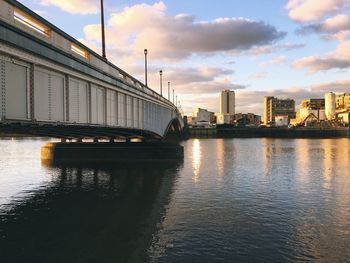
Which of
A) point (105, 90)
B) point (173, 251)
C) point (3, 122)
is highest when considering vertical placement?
point (105, 90)

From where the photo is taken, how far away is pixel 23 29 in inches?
695

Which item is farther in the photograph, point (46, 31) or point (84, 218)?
point (84, 218)

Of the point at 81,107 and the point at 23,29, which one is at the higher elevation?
the point at 23,29

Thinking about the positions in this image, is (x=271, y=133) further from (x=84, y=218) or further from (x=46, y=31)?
(x=46, y=31)

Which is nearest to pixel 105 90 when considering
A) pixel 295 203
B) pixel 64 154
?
pixel 295 203

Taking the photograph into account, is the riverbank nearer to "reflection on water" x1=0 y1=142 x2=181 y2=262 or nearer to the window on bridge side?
"reflection on water" x1=0 y1=142 x2=181 y2=262

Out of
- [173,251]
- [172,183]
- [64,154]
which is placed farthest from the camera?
[64,154]

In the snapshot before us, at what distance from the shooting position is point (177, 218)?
862 inches

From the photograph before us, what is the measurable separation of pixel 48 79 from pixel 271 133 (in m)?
178

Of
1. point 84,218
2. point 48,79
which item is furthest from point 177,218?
point 48,79

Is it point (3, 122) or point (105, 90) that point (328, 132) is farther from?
point (3, 122)

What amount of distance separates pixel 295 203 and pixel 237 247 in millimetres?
10295

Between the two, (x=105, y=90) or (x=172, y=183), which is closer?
(x=105, y=90)

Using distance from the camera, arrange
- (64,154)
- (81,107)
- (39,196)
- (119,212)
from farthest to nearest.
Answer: (64,154)
(39,196)
(81,107)
(119,212)
